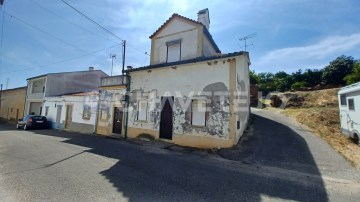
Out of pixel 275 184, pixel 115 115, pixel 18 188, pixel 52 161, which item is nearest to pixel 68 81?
pixel 115 115

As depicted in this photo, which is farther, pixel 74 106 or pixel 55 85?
pixel 55 85

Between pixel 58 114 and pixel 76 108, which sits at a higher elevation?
pixel 76 108

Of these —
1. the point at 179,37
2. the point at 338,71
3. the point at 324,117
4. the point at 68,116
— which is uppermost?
the point at 338,71

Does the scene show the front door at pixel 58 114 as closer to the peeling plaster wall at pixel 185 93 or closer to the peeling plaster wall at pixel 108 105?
the peeling plaster wall at pixel 108 105

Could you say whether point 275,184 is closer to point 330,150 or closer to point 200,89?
point 330,150

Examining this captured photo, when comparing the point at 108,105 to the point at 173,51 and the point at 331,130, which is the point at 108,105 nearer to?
the point at 173,51

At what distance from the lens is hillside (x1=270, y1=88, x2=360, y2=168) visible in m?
8.48

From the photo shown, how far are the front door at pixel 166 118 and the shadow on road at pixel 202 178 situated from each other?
2.37m

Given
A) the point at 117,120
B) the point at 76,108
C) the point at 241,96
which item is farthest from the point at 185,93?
the point at 76,108

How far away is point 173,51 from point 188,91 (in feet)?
15.3

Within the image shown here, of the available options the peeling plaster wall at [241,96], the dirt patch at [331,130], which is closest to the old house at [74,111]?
the peeling plaster wall at [241,96]

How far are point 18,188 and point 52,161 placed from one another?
2.53 m

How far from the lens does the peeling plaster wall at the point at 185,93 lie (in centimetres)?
932

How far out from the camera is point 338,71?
2297 centimetres
